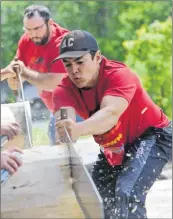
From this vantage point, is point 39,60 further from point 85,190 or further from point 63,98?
point 85,190

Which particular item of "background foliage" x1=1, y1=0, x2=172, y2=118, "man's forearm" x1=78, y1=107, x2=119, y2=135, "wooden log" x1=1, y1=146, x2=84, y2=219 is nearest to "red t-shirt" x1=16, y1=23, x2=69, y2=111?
"man's forearm" x1=78, y1=107, x2=119, y2=135

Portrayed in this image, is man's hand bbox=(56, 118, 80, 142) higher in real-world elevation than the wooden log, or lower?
lower

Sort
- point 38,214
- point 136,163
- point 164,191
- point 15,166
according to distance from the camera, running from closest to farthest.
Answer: point 15,166 < point 38,214 < point 136,163 < point 164,191

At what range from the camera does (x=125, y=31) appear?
34.3 feet

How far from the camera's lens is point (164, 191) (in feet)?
22.7

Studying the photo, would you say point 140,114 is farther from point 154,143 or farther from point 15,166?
point 15,166

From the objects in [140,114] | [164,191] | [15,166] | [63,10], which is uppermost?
[15,166]

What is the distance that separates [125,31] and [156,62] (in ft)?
4.82

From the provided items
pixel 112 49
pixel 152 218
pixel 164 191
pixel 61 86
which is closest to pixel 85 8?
pixel 112 49

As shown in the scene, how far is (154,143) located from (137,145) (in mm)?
98

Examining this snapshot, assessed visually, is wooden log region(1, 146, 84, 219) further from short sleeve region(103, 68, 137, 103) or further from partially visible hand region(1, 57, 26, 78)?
partially visible hand region(1, 57, 26, 78)

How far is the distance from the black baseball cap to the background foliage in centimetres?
450

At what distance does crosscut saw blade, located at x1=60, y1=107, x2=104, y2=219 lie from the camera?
272 centimetres

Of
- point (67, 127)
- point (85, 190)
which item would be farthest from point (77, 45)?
point (85, 190)
